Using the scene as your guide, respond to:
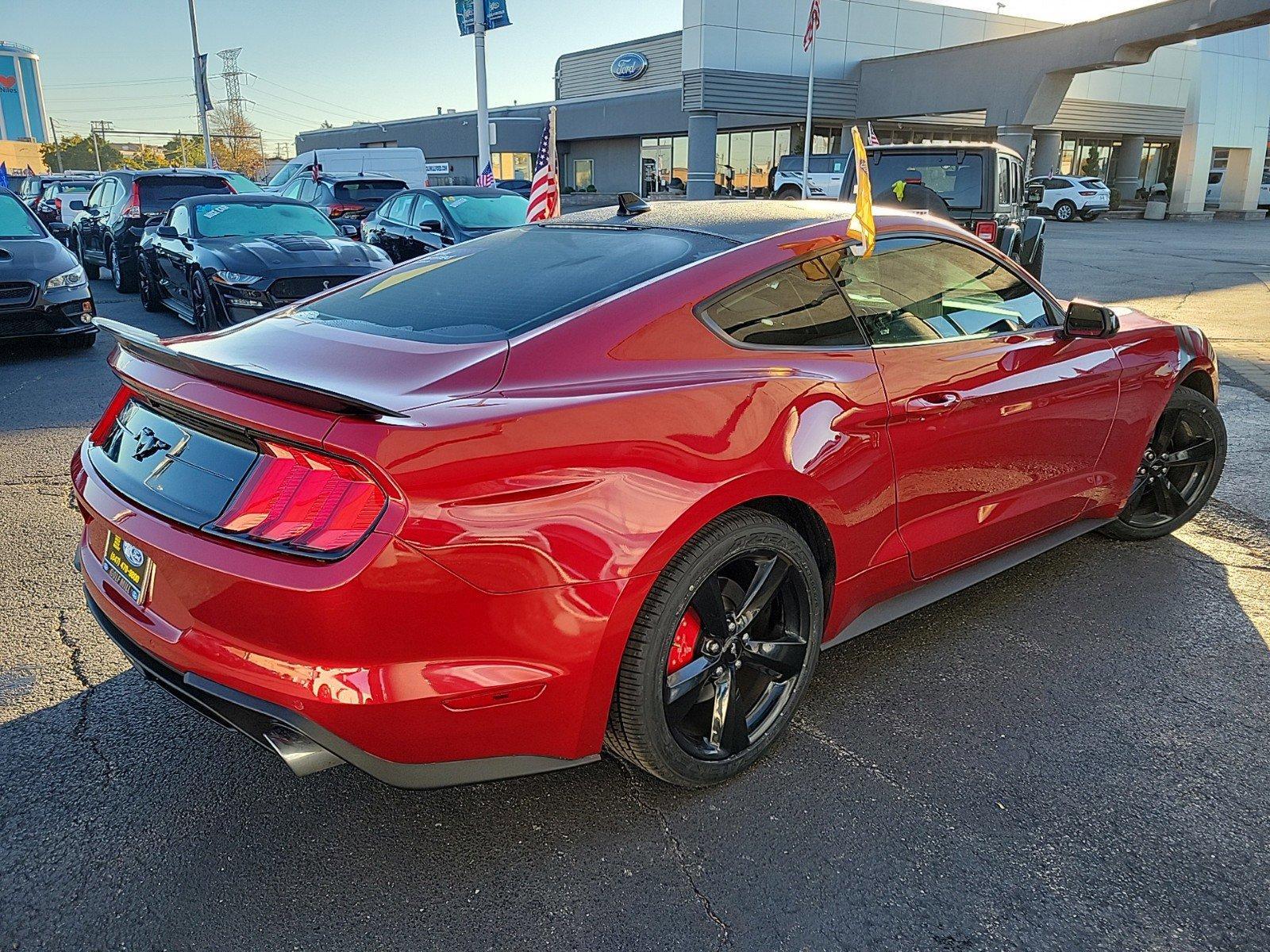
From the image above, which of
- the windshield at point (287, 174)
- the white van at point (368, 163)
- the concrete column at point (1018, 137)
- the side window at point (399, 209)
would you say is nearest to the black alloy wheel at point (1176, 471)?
the side window at point (399, 209)

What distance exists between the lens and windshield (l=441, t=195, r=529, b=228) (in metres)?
12.0

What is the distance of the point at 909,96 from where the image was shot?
32.4 m

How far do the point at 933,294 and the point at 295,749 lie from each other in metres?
2.46

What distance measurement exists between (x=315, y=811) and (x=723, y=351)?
1.63m

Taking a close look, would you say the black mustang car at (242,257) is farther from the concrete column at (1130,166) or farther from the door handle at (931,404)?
the concrete column at (1130,166)

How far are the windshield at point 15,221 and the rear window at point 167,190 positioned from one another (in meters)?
3.98

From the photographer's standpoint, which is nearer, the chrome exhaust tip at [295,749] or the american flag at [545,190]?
the chrome exhaust tip at [295,749]

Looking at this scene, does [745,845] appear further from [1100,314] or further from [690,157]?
[690,157]

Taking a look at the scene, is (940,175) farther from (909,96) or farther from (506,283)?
(909,96)

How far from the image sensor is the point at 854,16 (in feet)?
115

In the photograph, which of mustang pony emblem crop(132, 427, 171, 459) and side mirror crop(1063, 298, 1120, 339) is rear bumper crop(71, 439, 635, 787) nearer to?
mustang pony emblem crop(132, 427, 171, 459)

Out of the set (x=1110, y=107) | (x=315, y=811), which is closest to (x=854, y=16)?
(x=1110, y=107)

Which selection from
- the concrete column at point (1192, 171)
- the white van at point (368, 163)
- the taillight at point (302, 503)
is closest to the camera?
the taillight at point (302, 503)

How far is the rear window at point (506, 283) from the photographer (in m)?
2.57
